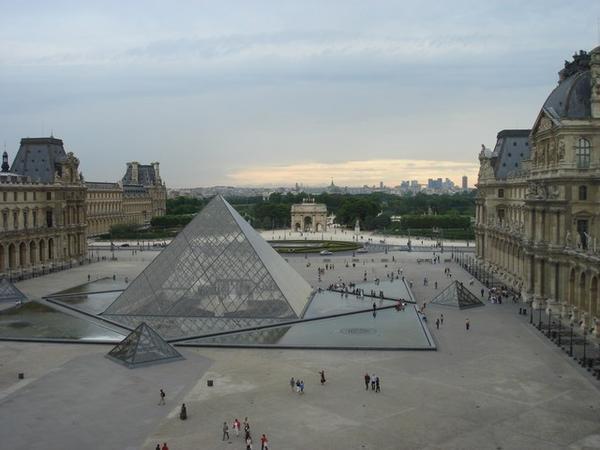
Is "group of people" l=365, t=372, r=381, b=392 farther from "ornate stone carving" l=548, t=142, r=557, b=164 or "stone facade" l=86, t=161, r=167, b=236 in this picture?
"stone facade" l=86, t=161, r=167, b=236

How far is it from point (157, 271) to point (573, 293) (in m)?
23.6

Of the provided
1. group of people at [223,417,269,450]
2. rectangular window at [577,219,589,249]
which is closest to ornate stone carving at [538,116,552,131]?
rectangular window at [577,219,589,249]

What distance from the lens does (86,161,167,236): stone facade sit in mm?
108062

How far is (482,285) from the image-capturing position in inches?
2030

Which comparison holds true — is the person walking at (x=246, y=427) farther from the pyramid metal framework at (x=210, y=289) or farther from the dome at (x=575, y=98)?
the dome at (x=575, y=98)

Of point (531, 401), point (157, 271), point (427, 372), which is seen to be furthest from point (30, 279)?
point (531, 401)

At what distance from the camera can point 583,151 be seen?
37.3 meters

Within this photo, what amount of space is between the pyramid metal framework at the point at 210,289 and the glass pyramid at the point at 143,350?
4453 millimetres

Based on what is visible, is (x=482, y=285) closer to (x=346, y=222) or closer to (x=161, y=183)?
(x=346, y=222)

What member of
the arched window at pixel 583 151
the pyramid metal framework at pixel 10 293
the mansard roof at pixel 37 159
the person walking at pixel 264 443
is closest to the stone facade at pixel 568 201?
the arched window at pixel 583 151

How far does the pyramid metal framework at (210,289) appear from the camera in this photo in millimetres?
35375

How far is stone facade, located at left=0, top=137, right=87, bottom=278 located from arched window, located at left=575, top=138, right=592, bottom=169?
45.7 meters

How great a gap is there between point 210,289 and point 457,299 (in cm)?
1590

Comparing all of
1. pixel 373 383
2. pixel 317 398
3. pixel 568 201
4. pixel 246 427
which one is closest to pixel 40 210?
pixel 568 201
